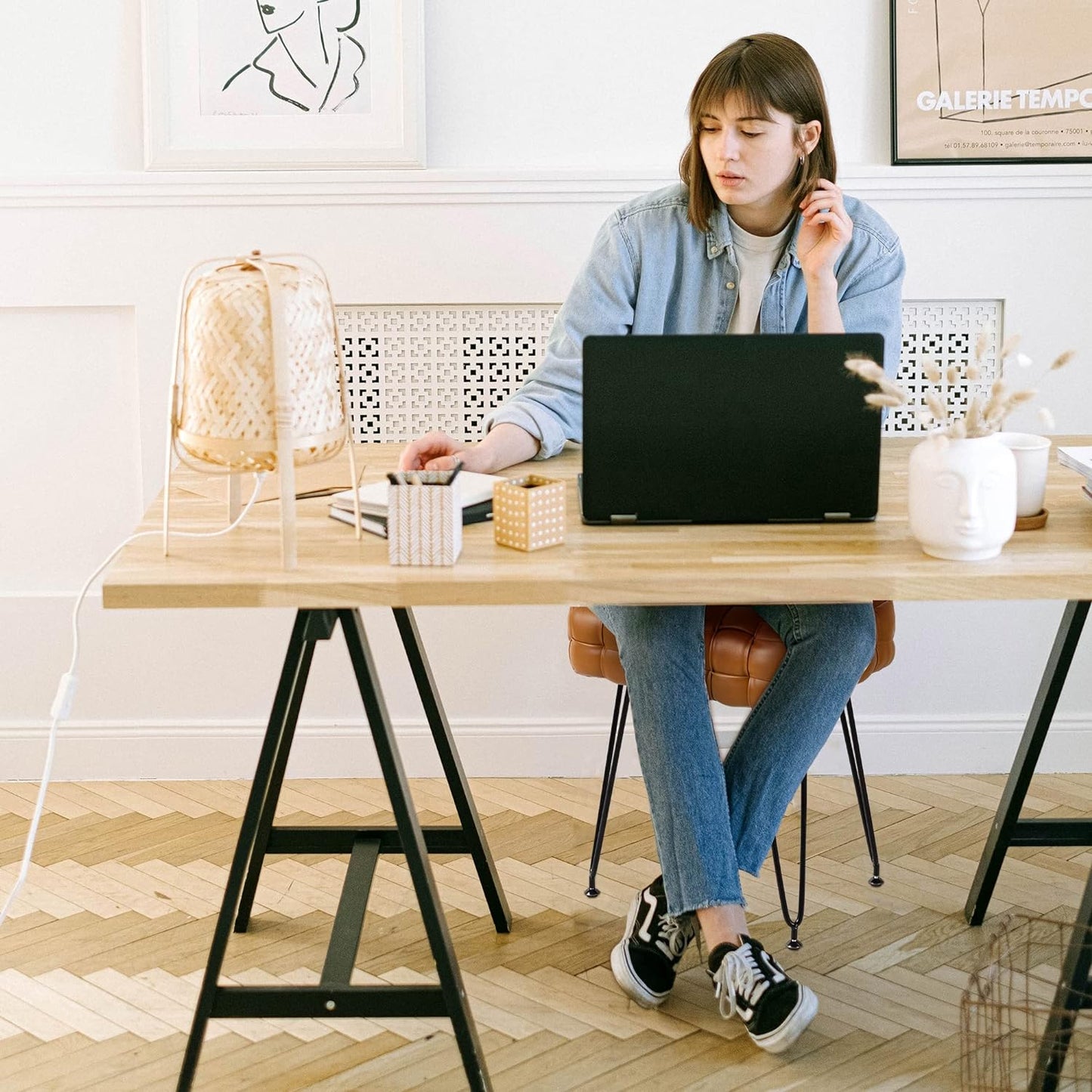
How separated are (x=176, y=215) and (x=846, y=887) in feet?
5.60

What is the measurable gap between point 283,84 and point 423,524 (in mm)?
1365

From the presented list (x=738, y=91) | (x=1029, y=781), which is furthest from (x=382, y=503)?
(x=1029, y=781)

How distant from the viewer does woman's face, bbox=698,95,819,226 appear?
205cm

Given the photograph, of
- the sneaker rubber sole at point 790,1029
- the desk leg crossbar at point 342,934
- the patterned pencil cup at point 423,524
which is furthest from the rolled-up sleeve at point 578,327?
the sneaker rubber sole at point 790,1029

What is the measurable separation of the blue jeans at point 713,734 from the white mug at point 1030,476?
34 centimetres

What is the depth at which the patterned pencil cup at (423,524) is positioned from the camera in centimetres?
147

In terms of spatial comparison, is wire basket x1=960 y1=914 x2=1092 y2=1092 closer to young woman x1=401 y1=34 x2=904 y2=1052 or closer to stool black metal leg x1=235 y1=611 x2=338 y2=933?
young woman x1=401 y1=34 x2=904 y2=1052

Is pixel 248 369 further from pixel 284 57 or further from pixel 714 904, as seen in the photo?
pixel 284 57

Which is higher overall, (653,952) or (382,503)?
(382,503)

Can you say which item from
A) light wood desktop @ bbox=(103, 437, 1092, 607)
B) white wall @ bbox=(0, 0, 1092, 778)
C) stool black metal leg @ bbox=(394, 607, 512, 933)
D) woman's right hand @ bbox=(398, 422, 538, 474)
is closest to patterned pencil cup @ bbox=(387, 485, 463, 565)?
light wood desktop @ bbox=(103, 437, 1092, 607)

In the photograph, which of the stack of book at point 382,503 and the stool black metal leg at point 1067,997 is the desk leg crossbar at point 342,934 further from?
the stool black metal leg at point 1067,997

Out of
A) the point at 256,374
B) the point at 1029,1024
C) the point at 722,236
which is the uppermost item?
the point at 722,236

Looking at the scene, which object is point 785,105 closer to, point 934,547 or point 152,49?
point 934,547

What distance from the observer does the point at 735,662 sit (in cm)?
199
